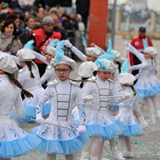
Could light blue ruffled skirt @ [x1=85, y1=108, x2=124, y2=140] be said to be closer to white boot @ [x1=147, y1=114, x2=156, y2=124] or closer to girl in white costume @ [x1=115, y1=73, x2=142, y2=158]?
girl in white costume @ [x1=115, y1=73, x2=142, y2=158]

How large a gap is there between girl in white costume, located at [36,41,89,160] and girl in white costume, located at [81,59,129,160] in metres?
0.65

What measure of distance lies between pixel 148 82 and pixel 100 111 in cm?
374

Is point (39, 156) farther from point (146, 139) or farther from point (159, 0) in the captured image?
point (159, 0)

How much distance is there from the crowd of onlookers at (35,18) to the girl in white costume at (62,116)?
173 inches

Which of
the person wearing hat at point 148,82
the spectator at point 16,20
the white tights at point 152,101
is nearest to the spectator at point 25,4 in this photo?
A: the spectator at point 16,20

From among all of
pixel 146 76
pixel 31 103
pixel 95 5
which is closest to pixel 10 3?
pixel 95 5

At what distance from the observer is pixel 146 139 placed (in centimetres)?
928

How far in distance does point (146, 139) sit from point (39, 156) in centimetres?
214

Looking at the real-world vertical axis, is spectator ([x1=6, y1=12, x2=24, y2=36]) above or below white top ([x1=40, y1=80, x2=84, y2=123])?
above

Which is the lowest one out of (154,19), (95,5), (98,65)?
(98,65)

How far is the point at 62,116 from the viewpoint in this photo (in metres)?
6.66

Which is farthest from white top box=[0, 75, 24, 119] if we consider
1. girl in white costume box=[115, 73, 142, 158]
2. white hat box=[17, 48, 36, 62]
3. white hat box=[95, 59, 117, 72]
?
white hat box=[17, 48, 36, 62]

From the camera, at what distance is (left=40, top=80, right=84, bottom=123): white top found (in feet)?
21.8

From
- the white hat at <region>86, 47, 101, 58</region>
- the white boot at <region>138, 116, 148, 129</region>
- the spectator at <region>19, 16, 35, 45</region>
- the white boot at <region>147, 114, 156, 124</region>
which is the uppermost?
the spectator at <region>19, 16, 35, 45</region>
